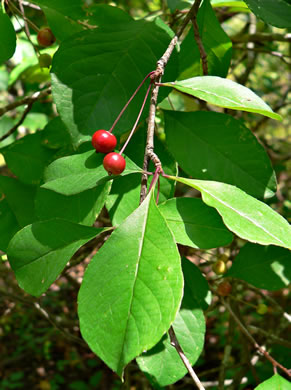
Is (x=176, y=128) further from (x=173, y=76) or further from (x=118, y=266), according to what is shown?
(x=118, y=266)

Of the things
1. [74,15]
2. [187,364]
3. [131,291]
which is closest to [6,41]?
[74,15]

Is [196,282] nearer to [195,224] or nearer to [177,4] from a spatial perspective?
[195,224]

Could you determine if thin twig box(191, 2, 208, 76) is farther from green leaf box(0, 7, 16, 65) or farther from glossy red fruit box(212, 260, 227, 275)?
glossy red fruit box(212, 260, 227, 275)

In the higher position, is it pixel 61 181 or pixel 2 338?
pixel 61 181

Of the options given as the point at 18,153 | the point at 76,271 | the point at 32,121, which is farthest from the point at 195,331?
the point at 76,271

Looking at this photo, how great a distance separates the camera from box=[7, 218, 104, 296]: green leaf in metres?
0.72

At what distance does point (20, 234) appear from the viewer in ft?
2.36

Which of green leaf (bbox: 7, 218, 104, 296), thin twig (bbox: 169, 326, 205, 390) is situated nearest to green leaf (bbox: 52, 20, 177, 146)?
green leaf (bbox: 7, 218, 104, 296)

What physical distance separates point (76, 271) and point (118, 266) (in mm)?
2060

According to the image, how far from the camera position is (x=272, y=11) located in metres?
0.93

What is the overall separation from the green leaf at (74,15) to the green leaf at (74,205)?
432 mm

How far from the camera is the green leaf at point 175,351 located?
869mm

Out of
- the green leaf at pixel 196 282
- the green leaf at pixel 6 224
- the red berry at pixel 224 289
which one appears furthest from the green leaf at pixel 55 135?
the red berry at pixel 224 289

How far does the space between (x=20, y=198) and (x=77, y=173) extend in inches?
13.1
